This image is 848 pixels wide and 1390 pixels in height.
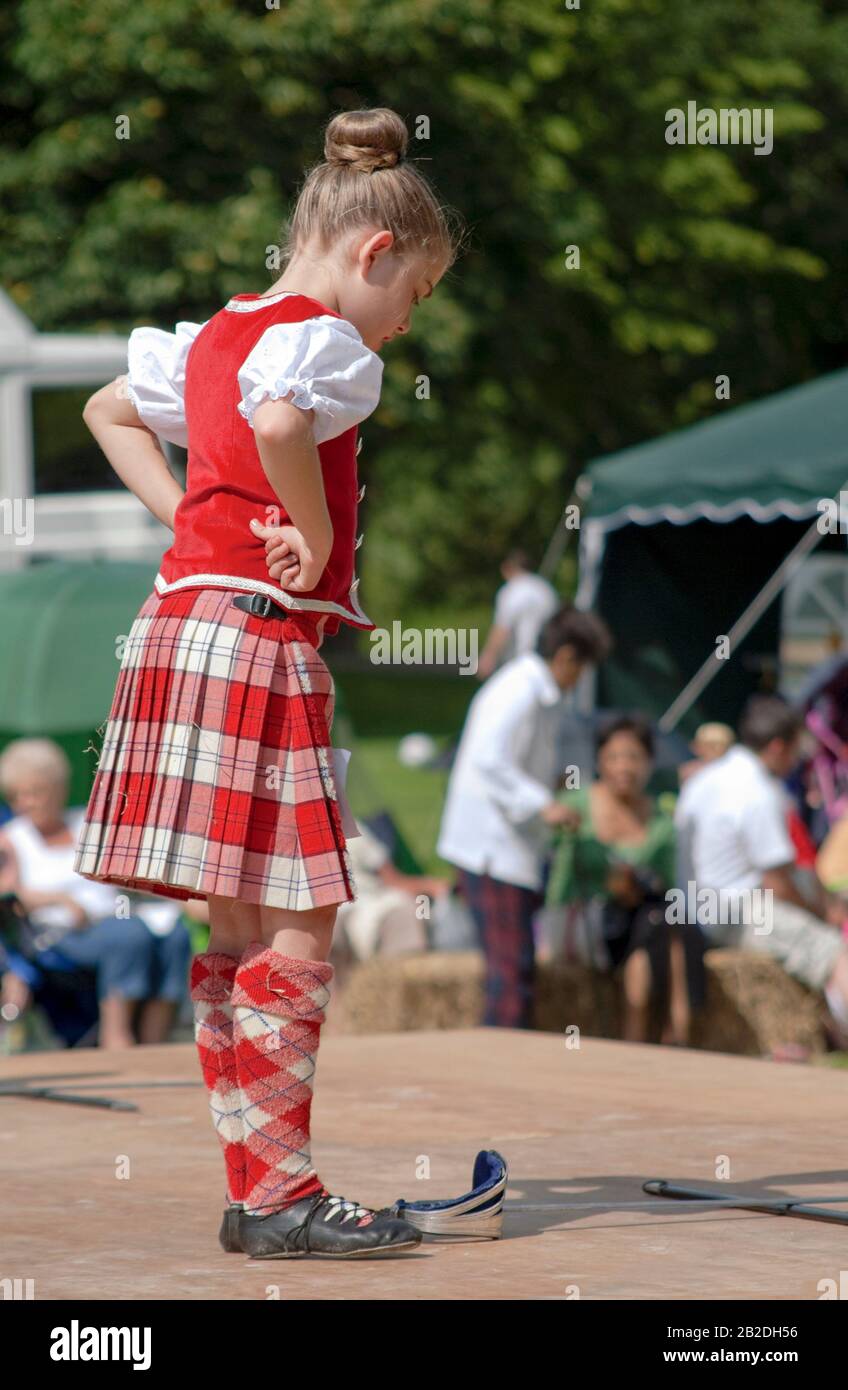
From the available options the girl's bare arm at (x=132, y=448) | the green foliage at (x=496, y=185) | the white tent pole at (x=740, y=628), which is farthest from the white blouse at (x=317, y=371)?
the green foliage at (x=496, y=185)

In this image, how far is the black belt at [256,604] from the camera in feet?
8.91

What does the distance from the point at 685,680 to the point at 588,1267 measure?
9.34 metres

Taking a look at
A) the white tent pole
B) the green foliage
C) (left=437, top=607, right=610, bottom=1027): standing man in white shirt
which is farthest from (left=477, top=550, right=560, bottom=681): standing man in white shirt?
(left=437, top=607, right=610, bottom=1027): standing man in white shirt

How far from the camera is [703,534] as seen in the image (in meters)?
12.1

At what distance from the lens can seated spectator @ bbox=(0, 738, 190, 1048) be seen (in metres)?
6.39

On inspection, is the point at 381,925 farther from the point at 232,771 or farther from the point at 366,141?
the point at 366,141

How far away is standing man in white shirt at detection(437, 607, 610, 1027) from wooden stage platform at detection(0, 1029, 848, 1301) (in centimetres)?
191

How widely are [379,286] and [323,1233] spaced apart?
3.89ft

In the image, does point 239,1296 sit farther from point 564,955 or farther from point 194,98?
point 194,98

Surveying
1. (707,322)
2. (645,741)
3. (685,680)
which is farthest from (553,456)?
(645,741)

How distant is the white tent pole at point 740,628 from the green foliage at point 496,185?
193 inches

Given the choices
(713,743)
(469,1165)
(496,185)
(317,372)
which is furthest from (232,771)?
(496,185)

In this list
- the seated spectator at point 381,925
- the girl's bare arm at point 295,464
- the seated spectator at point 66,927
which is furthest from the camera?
the seated spectator at point 381,925

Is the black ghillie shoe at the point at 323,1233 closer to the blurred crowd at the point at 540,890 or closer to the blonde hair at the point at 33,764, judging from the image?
the blurred crowd at the point at 540,890
